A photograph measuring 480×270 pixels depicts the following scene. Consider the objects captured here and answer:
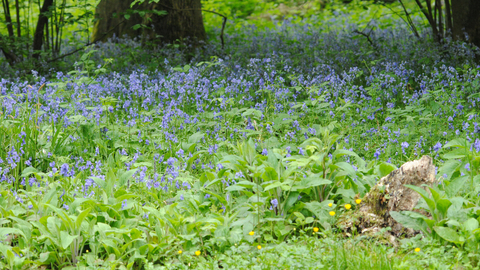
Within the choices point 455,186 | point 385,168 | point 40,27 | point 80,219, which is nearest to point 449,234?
point 455,186

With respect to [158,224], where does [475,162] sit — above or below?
above

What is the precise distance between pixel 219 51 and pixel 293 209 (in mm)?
5593

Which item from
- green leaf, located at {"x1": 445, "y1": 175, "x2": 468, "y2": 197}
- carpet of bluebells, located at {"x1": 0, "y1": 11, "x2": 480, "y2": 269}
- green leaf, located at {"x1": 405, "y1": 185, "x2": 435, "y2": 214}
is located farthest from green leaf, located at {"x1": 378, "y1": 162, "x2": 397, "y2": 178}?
green leaf, located at {"x1": 405, "y1": 185, "x2": 435, "y2": 214}

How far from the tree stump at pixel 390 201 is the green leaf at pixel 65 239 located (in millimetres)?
1550

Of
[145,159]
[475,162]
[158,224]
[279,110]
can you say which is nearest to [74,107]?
[145,159]

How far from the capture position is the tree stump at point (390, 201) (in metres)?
2.73

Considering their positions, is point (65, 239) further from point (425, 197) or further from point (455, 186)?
point (455, 186)

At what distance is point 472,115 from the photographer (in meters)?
4.05

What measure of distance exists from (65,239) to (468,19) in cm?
646

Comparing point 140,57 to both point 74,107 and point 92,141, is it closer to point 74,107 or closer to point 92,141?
point 74,107

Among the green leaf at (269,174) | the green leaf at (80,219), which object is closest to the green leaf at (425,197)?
the green leaf at (269,174)

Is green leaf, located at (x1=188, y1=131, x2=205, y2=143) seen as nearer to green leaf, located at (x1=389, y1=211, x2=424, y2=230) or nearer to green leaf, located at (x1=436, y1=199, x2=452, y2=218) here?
green leaf, located at (x1=389, y1=211, x2=424, y2=230)

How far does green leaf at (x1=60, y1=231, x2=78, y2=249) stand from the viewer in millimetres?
2414

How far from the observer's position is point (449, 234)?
239 cm
